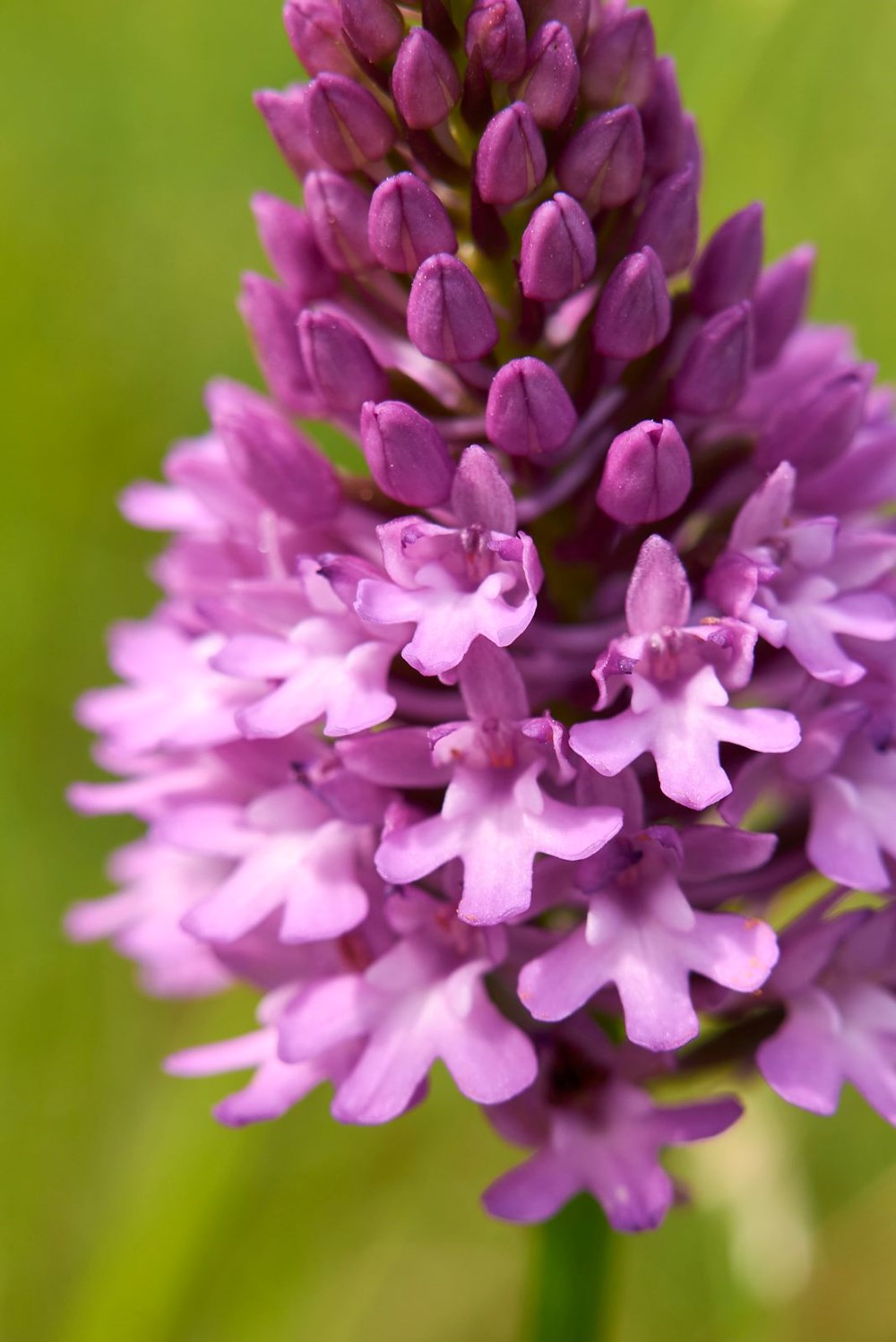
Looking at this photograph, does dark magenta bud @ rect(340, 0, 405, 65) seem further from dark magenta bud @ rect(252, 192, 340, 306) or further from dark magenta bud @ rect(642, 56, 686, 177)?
dark magenta bud @ rect(642, 56, 686, 177)

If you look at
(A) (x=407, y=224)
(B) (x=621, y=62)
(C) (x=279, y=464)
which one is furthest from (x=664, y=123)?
(C) (x=279, y=464)

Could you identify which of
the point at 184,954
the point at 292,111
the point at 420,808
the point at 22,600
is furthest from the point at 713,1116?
the point at 22,600

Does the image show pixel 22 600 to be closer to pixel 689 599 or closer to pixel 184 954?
pixel 184 954

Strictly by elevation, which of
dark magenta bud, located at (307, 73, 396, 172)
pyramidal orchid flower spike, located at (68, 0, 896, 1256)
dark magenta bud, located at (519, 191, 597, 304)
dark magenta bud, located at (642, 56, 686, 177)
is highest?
dark magenta bud, located at (307, 73, 396, 172)

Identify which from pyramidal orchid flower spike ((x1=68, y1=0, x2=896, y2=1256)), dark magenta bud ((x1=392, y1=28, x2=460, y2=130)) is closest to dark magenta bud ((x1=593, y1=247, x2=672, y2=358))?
pyramidal orchid flower spike ((x1=68, y1=0, x2=896, y2=1256))

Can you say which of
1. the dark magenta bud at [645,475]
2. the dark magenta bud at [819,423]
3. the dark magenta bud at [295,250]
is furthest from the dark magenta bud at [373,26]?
the dark magenta bud at [819,423]

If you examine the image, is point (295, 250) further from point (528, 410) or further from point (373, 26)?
point (528, 410)

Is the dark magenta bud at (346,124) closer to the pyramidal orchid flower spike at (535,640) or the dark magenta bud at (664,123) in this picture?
the pyramidal orchid flower spike at (535,640)
